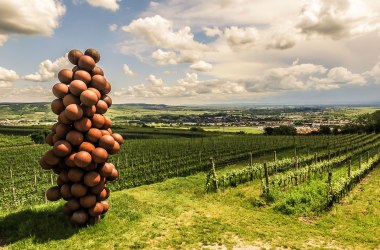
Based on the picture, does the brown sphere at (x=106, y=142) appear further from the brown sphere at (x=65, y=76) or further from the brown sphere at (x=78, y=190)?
the brown sphere at (x=65, y=76)

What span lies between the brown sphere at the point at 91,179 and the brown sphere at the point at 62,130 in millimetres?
2383

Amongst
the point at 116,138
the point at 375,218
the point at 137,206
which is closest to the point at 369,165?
the point at 375,218

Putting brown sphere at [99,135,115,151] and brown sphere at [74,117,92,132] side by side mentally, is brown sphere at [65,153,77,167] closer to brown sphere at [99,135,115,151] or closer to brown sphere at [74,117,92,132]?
brown sphere at [74,117,92,132]

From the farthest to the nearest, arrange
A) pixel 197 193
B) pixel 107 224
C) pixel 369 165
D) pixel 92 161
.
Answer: pixel 369 165 → pixel 197 193 → pixel 107 224 → pixel 92 161

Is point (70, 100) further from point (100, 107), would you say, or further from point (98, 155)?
point (98, 155)

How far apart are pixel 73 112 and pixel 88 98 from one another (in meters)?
1.00

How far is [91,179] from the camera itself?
607 inches

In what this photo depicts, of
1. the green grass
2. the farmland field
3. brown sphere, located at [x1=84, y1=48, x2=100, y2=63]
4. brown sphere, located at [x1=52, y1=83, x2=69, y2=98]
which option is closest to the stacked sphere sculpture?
brown sphere, located at [x1=52, y1=83, x2=69, y2=98]

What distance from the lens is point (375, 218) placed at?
2020 centimetres

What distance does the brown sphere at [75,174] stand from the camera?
50.4 ft

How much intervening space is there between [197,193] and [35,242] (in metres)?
14.9

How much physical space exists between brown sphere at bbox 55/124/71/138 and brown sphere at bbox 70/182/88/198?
260 centimetres

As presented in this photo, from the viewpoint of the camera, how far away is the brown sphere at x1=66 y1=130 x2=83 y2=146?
1530 centimetres

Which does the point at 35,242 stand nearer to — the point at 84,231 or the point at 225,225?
the point at 84,231
